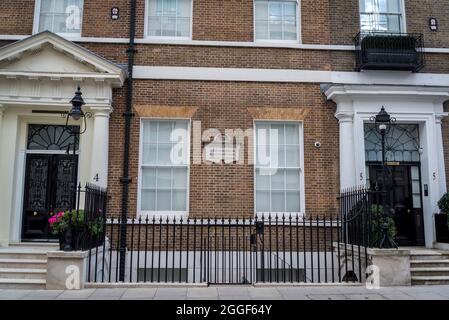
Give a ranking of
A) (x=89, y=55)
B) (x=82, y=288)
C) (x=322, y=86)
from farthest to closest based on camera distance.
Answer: (x=322, y=86) < (x=89, y=55) < (x=82, y=288)

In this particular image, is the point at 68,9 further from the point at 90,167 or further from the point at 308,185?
the point at 308,185

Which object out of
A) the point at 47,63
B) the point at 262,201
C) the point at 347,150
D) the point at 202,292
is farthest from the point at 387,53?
the point at 47,63

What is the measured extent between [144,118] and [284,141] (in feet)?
12.3

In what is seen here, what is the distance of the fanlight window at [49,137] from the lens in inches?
453

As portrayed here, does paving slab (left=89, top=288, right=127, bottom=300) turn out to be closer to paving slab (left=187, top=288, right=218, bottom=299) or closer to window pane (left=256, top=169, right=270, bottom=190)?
paving slab (left=187, top=288, right=218, bottom=299)

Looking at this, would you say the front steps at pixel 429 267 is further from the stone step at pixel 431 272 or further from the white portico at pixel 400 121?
the white portico at pixel 400 121

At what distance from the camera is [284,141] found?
460 inches

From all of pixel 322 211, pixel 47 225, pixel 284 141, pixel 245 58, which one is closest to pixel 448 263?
pixel 322 211

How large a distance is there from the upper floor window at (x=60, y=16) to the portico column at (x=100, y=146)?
2.54 metres

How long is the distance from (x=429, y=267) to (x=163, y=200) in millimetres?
6383

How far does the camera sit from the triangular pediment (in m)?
10.8

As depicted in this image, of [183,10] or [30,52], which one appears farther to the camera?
[183,10]

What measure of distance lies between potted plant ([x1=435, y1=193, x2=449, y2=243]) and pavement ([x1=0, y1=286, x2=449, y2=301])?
279cm

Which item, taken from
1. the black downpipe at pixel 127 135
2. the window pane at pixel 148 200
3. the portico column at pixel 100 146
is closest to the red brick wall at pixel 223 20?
the black downpipe at pixel 127 135
